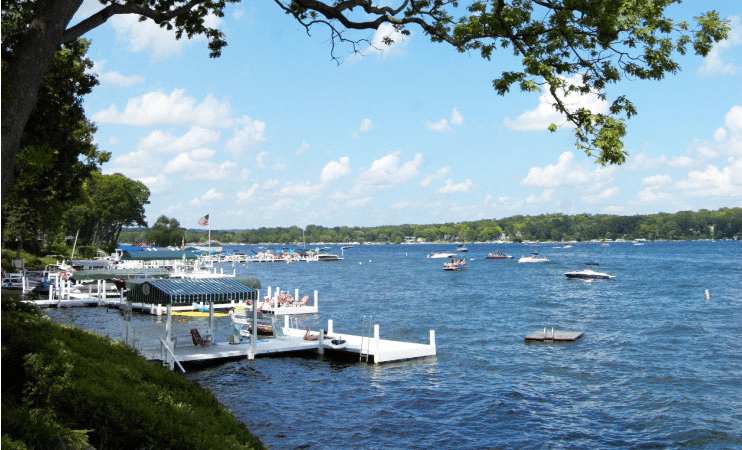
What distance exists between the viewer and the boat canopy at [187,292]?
25234 millimetres

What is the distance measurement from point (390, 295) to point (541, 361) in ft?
125

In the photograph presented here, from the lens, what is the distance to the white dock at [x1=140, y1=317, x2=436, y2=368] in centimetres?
2578

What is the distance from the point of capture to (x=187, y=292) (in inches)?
1009

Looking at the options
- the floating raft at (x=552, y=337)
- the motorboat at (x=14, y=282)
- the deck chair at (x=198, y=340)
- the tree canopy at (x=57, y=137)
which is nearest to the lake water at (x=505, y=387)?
the floating raft at (x=552, y=337)

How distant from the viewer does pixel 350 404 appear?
851 inches

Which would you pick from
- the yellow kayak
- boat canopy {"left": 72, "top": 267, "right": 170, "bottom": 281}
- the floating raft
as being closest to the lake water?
the floating raft

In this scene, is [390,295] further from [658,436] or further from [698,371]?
[658,436]

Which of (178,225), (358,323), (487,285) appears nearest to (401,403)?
(358,323)

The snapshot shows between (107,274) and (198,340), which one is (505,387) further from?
(107,274)

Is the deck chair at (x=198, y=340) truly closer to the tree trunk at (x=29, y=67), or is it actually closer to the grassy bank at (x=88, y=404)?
the grassy bank at (x=88, y=404)

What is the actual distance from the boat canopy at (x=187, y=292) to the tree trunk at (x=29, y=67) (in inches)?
682

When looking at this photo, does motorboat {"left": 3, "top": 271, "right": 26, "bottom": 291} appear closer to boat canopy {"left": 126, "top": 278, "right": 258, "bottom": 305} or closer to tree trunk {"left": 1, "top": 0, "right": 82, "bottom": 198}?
boat canopy {"left": 126, "top": 278, "right": 258, "bottom": 305}

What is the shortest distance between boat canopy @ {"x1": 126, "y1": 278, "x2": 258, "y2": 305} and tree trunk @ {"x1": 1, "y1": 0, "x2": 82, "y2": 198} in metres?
17.3

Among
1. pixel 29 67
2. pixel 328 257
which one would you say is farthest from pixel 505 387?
pixel 328 257
